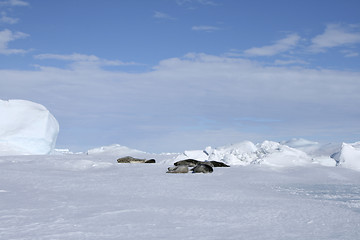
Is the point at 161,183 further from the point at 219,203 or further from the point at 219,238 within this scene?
the point at 219,238

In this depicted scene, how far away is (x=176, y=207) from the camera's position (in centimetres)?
492

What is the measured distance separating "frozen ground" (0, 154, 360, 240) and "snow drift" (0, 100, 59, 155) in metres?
14.0

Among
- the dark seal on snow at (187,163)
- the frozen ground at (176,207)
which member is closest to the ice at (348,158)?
the frozen ground at (176,207)

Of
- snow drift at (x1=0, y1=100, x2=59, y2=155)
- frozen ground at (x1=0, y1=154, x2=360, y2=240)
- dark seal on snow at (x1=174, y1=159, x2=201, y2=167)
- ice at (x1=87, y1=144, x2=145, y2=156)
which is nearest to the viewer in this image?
frozen ground at (x1=0, y1=154, x2=360, y2=240)

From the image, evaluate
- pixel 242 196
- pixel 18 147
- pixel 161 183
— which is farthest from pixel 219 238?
pixel 18 147

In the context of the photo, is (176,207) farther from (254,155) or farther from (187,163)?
(254,155)

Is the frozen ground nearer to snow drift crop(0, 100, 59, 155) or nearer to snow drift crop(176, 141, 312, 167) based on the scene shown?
snow drift crop(176, 141, 312, 167)

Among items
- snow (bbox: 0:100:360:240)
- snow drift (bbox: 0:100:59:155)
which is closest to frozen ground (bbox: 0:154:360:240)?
snow (bbox: 0:100:360:240)

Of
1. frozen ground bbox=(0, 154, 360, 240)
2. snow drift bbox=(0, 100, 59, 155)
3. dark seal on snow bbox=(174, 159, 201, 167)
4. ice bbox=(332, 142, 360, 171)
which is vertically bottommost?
frozen ground bbox=(0, 154, 360, 240)

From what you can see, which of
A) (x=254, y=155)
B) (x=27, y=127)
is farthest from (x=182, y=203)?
(x=27, y=127)

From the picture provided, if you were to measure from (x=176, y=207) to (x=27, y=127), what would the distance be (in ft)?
64.1

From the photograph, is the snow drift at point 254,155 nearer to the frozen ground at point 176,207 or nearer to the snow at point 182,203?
the snow at point 182,203

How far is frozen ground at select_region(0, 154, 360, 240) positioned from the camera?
12.1 ft

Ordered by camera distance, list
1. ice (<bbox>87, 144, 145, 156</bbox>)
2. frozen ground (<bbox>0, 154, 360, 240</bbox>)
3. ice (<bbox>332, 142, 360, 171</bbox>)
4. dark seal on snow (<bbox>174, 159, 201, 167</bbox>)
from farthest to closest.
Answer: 1. ice (<bbox>87, 144, 145, 156</bbox>)
2. ice (<bbox>332, 142, 360, 171</bbox>)
3. dark seal on snow (<bbox>174, 159, 201, 167</bbox>)
4. frozen ground (<bbox>0, 154, 360, 240</bbox>)
